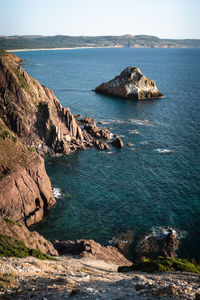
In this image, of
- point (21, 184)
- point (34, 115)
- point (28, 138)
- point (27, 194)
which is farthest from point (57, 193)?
point (34, 115)

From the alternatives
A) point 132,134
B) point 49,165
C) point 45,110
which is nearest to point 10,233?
point 49,165

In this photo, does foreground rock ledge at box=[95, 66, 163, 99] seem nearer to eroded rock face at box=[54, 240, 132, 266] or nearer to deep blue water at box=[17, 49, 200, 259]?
deep blue water at box=[17, 49, 200, 259]

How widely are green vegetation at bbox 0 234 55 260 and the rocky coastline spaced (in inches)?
7.6

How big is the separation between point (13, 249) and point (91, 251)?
12.7m

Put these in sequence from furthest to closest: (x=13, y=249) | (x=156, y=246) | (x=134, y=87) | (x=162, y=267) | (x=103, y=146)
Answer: (x=134, y=87) → (x=103, y=146) → (x=156, y=246) → (x=13, y=249) → (x=162, y=267)

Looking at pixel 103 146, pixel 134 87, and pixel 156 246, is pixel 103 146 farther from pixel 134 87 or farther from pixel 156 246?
pixel 134 87

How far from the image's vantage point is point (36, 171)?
52344 millimetres

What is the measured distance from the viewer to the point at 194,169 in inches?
2638

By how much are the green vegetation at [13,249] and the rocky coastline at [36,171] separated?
0.19 m

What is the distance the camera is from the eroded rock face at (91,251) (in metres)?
38.2

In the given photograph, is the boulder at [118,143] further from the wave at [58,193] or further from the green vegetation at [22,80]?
the green vegetation at [22,80]

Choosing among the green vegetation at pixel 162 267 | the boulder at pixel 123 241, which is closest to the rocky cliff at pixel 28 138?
the boulder at pixel 123 241

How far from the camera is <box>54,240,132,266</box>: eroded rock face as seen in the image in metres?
38.2

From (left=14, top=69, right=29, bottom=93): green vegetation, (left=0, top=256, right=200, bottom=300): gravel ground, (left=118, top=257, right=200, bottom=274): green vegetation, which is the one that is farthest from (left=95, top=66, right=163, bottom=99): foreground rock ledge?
(left=0, top=256, right=200, bottom=300): gravel ground
